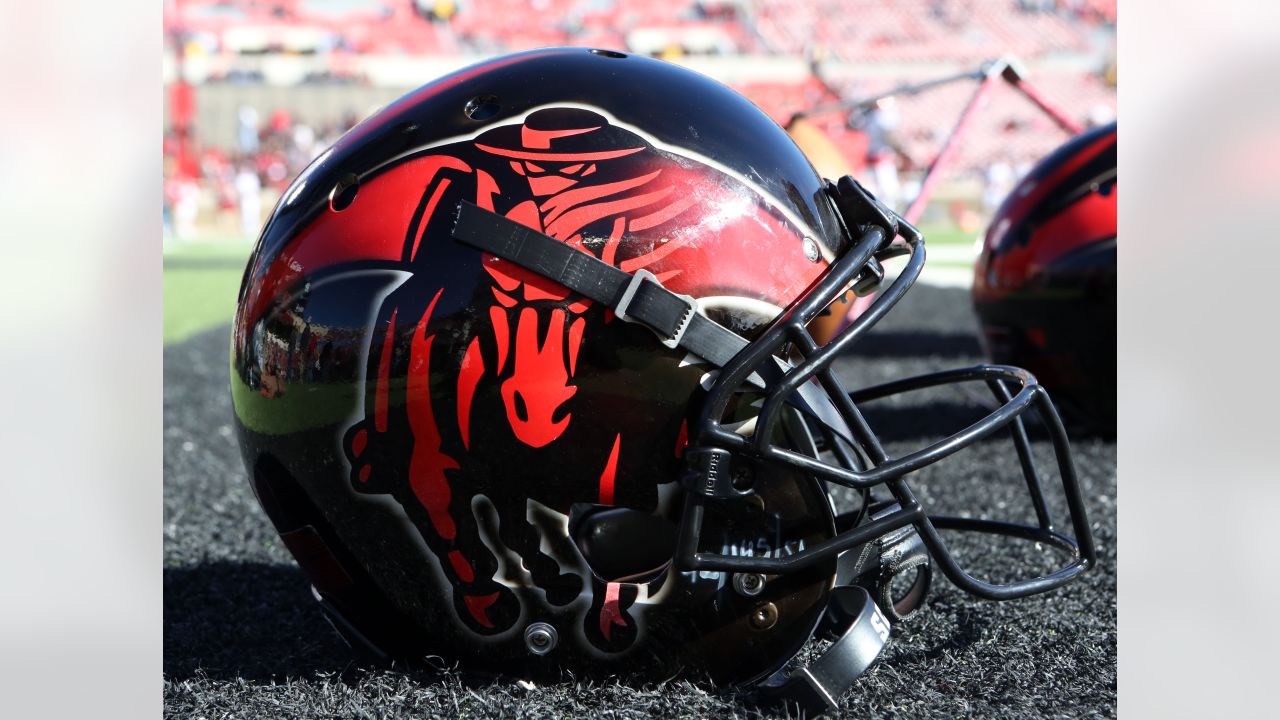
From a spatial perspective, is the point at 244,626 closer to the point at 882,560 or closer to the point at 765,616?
the point at 765,616

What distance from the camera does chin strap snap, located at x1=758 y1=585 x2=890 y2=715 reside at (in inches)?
70.1

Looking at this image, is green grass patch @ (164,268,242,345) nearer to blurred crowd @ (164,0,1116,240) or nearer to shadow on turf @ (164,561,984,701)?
shadow on turf @ (164,561,984,701)

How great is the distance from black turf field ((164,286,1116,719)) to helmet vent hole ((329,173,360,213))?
74cm

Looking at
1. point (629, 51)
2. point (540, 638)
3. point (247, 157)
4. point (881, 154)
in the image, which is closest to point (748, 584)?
point (540, 638)

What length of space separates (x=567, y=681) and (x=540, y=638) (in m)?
0.12

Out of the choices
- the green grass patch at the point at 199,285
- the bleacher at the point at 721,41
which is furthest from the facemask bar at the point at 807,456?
the bleacher at the point at 721,41

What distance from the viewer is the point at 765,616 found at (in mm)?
1829

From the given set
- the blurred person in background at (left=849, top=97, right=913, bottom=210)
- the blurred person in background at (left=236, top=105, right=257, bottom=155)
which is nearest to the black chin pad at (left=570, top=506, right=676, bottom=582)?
the blurred person in background at (left=849, top=97, right=913, bottom=210)

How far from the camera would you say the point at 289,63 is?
24.8 meters
